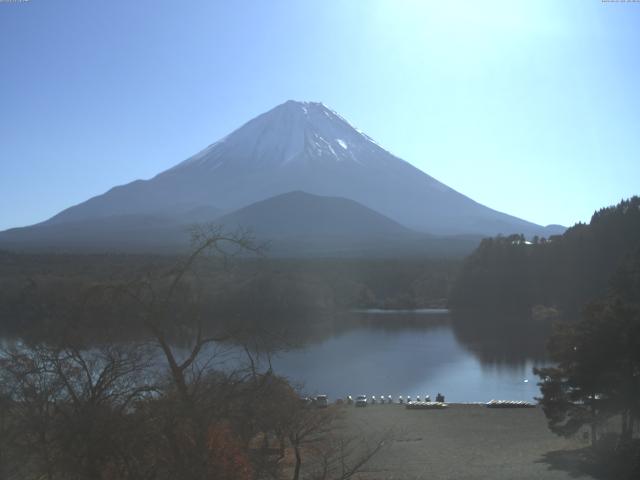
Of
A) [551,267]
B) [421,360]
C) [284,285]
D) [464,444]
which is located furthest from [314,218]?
[464,444]

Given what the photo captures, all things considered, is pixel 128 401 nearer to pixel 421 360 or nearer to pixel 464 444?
pixel 464 444

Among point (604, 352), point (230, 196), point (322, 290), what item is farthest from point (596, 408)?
point (230, 196)

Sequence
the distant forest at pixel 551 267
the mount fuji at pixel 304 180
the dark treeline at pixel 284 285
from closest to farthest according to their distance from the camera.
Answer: the dark treeline at pixel 284 285
the distant forest at pixel 551 267
the mount fuji at pixel 304 180

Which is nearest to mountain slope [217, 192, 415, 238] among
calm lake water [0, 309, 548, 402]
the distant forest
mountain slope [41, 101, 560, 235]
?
mountain slope [41, 101, 560, 235]

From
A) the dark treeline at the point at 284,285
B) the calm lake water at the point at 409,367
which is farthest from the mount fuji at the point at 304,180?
the calm lake water at the point at 409,367

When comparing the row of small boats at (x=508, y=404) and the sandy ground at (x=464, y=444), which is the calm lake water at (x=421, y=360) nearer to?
the row of small boats at (x=508, y=404)

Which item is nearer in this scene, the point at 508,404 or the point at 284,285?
the point at 508,404

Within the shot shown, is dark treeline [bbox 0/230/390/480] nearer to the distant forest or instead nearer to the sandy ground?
the sandy ground
